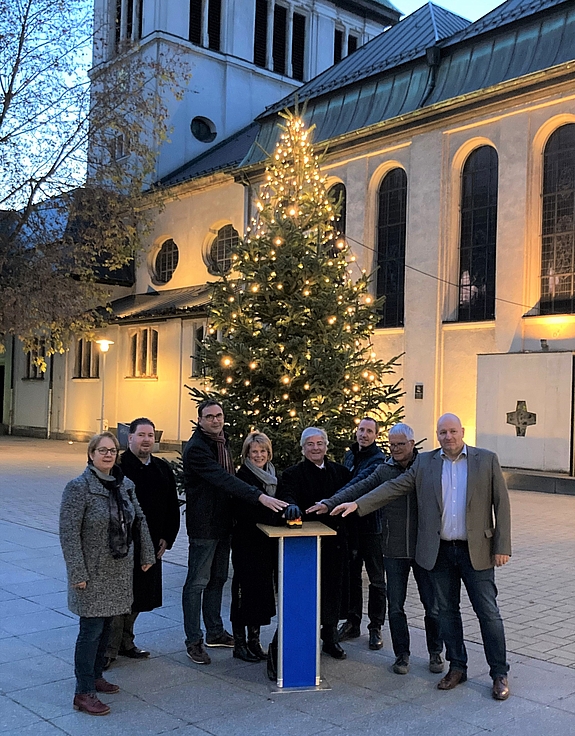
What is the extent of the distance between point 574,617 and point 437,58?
1909 centimetres

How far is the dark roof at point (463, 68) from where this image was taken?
66.6 ft

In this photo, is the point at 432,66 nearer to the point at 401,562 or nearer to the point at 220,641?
the point at 401,562

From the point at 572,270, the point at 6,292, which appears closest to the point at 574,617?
the point at 572,270

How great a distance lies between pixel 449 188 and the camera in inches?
850

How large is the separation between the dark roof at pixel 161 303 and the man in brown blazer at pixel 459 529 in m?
22.7

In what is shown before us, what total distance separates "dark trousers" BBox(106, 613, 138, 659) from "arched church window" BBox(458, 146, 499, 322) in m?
16.1

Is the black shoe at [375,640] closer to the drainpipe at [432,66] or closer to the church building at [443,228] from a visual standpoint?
the church building at [443,228]

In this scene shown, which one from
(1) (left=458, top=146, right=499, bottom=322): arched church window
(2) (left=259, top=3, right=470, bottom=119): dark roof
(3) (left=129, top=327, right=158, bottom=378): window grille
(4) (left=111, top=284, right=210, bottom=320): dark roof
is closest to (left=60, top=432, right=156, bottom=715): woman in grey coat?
(1) (left=458, top=146, right=499, bottom=322): arched church window

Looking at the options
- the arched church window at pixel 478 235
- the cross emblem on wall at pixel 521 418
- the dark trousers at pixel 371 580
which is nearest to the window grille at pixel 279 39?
the arched church window at pixel 478 235

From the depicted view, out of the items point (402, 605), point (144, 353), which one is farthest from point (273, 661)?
point (144, 353)

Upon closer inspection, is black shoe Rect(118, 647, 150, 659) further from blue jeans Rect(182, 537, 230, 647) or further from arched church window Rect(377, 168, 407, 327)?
arched church window Rect(377, 168, 407, 327)

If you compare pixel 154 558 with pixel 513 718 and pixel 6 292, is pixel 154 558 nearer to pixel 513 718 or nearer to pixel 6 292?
pixel 513 718

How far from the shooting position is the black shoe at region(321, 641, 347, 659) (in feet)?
20.3

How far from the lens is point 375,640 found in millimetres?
6496
